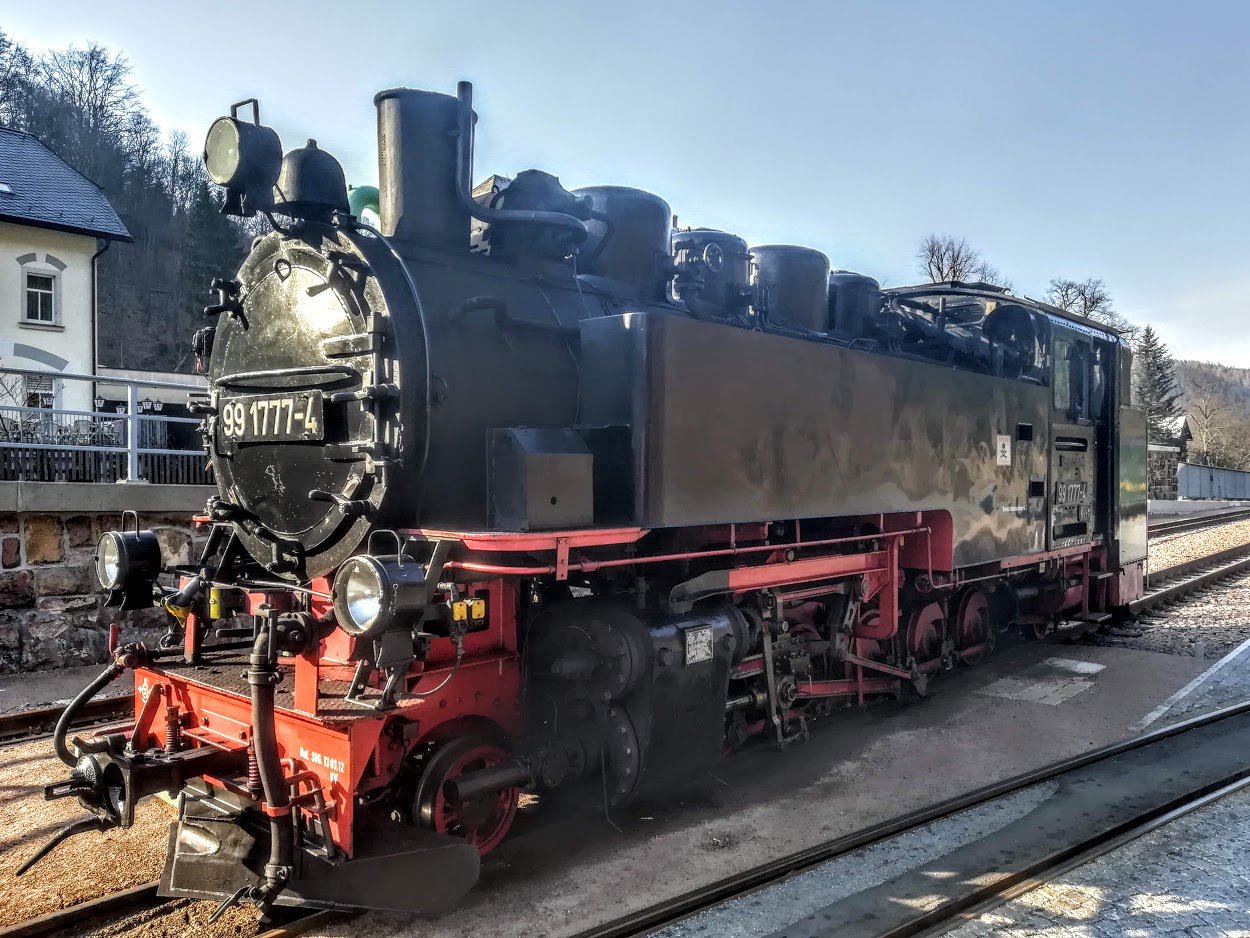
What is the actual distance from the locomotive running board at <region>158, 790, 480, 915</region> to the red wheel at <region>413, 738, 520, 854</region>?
0.43ft

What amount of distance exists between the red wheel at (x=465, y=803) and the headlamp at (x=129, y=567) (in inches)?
71.5

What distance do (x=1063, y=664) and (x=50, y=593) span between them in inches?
336

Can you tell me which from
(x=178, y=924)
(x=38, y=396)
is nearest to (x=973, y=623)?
(x=178, y=924)

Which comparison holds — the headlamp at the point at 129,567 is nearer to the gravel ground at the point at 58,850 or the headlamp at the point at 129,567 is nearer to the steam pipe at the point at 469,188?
the gravel ground at the point at 58,850

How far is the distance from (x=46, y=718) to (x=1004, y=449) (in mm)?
6861

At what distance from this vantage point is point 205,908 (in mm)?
3439

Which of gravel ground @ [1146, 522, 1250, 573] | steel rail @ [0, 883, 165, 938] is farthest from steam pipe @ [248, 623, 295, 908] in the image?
gravel ground @ [1146, 522, 1250, 573]

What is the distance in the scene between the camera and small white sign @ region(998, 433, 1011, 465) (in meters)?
6.61

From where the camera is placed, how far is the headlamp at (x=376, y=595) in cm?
298

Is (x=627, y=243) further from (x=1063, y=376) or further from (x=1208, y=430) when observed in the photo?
(x=1208, y=430)

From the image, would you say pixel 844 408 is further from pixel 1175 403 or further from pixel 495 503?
pixel 1175 403

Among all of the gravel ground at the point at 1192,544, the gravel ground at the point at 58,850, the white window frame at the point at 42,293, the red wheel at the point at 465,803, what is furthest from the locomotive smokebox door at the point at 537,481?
the white window frame at the point at 42,293

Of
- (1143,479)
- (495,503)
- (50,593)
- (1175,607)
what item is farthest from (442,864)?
(1175,607)

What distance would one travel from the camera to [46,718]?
5566 mm
